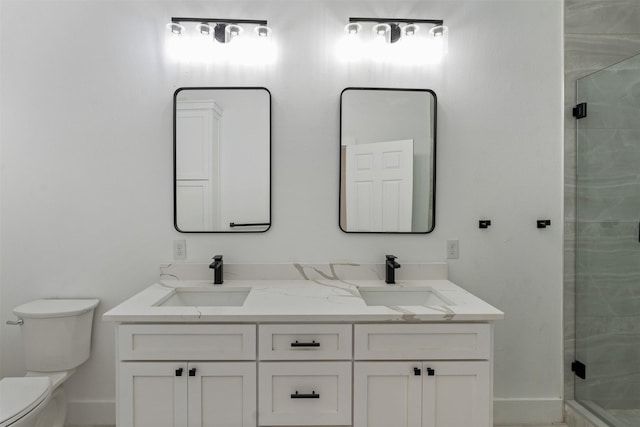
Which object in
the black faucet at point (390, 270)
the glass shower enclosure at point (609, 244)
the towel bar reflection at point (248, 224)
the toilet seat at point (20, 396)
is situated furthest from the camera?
the towel bar reflection at point (248, 224)

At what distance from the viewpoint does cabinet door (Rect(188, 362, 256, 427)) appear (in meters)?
1.49

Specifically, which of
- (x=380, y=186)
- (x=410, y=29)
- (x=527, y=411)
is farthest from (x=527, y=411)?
(x=410, y=29)

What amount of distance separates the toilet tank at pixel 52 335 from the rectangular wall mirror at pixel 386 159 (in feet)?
5.13

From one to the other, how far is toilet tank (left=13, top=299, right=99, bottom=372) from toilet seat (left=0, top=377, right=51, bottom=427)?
0.73 ft

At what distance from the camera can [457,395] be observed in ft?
4.97

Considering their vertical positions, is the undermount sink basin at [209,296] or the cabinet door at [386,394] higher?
the undermount sink basin at [209,296]

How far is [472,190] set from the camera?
210 cm

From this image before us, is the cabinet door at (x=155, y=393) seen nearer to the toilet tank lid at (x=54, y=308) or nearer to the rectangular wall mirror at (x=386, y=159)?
the toilet tank lid at (x=54, y=308)

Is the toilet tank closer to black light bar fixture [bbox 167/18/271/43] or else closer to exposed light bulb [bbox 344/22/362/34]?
black light bar fixture [bbox 167/18/271/43]

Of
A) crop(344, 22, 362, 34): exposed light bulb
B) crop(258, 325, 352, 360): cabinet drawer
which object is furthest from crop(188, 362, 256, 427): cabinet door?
crop(344, 22, 362, 34): exposed light bulb

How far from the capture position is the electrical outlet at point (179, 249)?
206 cm

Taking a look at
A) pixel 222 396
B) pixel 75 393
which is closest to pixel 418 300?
pixel 222 396

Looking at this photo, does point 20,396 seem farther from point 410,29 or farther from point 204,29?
point 410,29

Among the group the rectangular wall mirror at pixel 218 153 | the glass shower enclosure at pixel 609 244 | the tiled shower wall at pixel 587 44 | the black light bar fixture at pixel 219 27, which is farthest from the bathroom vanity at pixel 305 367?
the black light bar fixture at pixel 219 27
